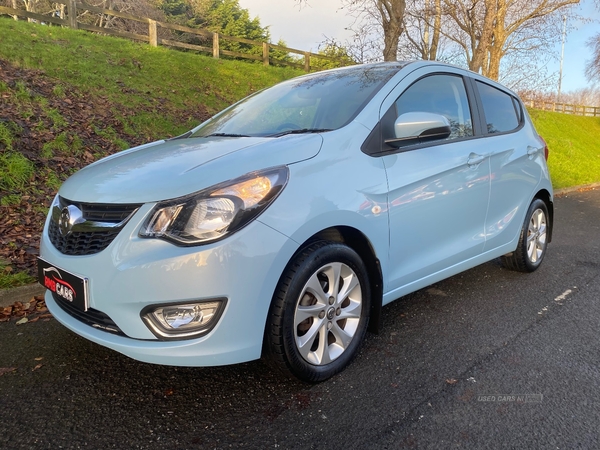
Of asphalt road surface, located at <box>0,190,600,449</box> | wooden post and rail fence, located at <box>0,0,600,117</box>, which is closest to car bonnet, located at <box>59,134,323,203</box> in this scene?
asphalt road surface, located at <box>0,190,600,449</box>

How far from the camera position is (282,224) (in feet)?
6.93

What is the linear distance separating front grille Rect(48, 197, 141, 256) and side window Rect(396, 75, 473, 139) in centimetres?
175

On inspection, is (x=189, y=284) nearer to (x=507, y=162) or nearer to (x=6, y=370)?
(x=6, y=370)

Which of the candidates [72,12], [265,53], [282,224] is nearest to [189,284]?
[282,224]

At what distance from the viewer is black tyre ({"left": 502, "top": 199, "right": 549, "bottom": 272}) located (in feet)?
13.5

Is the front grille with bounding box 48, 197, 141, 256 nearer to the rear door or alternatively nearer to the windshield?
the windshield

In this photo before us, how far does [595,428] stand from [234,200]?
193 centimetres

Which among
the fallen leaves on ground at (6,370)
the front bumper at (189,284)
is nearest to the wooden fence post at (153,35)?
the fallen leaves on ground at (6,370)

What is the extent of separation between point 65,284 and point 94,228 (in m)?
0.33

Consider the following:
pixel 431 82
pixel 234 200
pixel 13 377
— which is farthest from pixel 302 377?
pixel 431 82

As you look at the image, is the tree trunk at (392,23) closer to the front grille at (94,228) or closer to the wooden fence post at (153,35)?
the wooden fence post at (153,35)

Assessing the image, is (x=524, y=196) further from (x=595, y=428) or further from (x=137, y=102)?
(x=137, y=102)

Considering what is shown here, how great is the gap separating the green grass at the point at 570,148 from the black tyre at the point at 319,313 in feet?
33.7

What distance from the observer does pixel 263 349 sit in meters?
2.22
